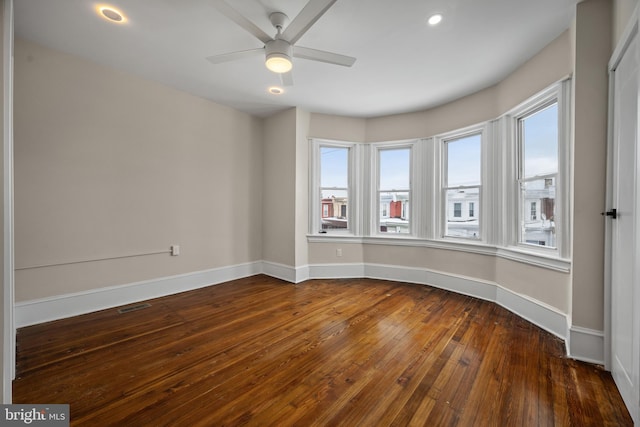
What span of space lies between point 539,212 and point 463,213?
3.31ft

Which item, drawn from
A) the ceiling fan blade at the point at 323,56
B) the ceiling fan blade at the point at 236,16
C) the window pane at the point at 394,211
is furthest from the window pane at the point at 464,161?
the ceiling fan blade at the point at 236,16

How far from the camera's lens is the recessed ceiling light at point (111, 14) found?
206 cm

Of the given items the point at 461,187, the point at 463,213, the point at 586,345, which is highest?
the point at 461,187

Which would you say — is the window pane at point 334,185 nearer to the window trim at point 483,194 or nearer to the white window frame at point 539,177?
the window trim at point 483,194

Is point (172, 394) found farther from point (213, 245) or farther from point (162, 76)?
point (162, 76)

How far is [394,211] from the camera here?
4367mm

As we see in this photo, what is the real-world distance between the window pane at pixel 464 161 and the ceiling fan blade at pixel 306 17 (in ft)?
Result: 9.41

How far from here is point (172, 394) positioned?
1631 mm

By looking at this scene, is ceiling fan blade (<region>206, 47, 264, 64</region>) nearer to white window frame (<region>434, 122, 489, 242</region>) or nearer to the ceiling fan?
the ceiling fan

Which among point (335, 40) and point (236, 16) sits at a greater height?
point (335, 40)

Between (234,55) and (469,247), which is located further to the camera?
(469,247)

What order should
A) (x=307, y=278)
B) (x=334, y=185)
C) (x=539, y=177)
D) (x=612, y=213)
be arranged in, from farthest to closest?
(x=334, y=185), (x=307, y=278), (x=539, y=177), (x=612, y=213)

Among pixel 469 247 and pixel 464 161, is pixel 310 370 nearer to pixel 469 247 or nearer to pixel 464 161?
pixel 469 247

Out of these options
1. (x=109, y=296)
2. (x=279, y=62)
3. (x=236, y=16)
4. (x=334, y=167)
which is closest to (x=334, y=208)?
(x=334, y=167)
